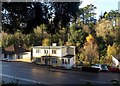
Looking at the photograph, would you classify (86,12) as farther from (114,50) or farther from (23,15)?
(23,15)

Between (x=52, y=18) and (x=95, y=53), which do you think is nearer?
(x=52, y=18)

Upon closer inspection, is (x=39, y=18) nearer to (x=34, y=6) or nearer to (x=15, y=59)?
(x=34, y=6)

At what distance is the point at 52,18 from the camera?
3117 millimetres

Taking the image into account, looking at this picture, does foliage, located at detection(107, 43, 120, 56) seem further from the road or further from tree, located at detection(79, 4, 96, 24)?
tree, located at detection(79, 4, 96, 24)

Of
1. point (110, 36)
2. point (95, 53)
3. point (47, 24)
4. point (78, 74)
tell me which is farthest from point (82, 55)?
point (47, 24)

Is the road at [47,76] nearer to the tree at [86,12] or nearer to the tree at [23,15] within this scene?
the tree at [86,12]

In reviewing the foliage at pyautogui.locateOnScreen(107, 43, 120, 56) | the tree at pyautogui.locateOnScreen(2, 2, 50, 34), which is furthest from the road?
the tree at pyautogui.locateOnScreen(2, 2, 50, 34)

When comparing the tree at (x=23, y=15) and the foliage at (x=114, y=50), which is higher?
the tree at (x=23, y=15)

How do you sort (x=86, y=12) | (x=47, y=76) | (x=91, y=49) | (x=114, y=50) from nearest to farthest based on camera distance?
(x=47, y=76) → (x=86, y=12) → (x=114, y=50) → (x=91, y=49)

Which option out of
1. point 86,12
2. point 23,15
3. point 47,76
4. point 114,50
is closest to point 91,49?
point 114,50

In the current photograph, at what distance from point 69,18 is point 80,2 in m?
→ 0.22

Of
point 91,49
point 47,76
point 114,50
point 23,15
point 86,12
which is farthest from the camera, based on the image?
point 91,49

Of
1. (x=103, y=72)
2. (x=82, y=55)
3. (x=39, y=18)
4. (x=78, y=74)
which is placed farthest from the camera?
(x=82, y=55)

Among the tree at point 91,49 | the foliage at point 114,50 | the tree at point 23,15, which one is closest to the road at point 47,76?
the foliage at point 114,50
